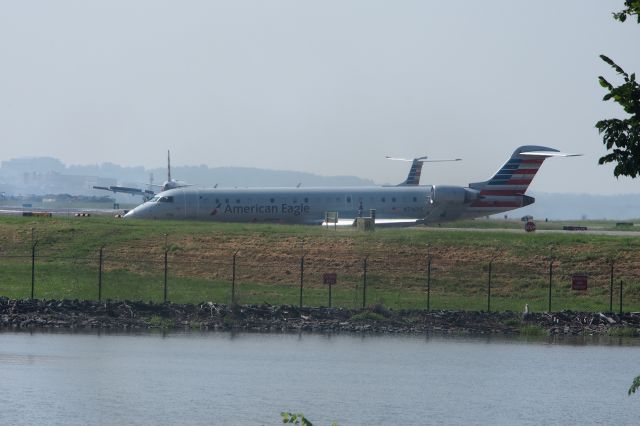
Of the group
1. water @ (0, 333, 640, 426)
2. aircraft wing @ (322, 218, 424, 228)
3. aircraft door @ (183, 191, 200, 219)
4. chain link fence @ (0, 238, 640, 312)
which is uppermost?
aircraft door @ (183, 191, 200, 219)

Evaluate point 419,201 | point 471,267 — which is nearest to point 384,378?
point 471,267

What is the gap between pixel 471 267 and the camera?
5372cm

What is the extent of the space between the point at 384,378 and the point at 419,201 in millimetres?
46048

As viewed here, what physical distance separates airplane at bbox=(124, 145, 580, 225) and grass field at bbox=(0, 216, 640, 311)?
11.3 meters

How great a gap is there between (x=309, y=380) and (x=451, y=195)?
150ft

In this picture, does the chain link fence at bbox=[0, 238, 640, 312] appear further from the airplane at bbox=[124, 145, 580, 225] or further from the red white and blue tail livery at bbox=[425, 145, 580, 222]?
the red white and blue tail livery at bbox=[425, 145, 580, 222]

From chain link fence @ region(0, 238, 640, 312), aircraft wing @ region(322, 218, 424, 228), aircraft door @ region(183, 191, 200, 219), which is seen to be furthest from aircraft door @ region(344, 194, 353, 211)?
chain link fence @ region(0, 238, 640, 312)

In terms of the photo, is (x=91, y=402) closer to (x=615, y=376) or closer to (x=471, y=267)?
(x=615, y=376)

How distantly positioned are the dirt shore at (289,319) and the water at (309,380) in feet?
7.49

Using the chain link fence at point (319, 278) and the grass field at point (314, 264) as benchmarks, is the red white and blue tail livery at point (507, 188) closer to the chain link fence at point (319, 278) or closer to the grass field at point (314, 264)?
the grass field at point (314, 264)

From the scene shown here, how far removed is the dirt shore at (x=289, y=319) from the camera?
40562 mm

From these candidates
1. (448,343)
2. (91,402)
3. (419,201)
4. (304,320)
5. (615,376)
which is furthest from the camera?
(419,201)

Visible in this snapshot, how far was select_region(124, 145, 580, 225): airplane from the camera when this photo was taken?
76.0m

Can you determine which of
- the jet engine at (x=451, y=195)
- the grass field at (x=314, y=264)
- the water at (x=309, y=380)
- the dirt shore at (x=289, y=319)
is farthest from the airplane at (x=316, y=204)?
the water at (x=309, y=380)
